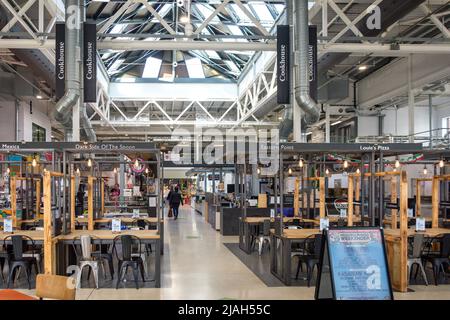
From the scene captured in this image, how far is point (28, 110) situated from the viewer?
15203 mm

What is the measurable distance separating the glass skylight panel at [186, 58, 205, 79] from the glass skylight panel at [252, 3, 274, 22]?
6153 millimetres

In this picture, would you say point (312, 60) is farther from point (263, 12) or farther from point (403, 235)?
point (403, 235)

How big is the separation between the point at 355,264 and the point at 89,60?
22.5ft

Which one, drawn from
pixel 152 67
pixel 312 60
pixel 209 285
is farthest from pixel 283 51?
pixel 152 67

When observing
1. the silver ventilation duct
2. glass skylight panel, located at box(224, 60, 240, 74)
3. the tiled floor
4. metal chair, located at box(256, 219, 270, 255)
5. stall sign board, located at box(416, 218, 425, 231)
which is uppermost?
glass skylight panel, located at box(224, 60, 240, 74)

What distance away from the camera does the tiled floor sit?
291 inches

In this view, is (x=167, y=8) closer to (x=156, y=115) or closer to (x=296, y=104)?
(x=296, y=104)

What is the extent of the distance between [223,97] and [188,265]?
1004 cm

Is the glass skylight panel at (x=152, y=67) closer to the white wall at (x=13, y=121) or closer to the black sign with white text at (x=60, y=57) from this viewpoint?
the white wall at (x=13, y=121)

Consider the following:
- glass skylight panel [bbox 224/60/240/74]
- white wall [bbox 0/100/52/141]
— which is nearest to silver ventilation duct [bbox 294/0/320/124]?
glass skylight panel [bbox 224/60/240/74]

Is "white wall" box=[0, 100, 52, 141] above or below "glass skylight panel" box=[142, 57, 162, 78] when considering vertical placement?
below

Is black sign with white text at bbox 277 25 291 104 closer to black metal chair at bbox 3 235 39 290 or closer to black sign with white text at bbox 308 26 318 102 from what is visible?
black sign with white text at bbox 308 26 318 102

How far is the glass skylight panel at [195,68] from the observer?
18.6 meters
